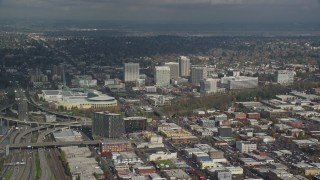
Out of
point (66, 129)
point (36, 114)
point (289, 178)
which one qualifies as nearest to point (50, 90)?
point (36, 114)

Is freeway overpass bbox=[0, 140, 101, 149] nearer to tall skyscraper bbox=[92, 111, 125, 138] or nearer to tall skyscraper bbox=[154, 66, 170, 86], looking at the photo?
tall skyscraper bbox=[92, 111, 125, 138]

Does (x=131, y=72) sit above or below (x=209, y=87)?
above

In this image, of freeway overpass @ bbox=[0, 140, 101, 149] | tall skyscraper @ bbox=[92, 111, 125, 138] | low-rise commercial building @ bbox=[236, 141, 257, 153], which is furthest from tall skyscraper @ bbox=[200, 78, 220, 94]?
freeway overpass @ bbox=[0, 140, 101, 149]

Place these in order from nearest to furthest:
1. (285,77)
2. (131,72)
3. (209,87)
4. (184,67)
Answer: (209,87)
(285,77)
(131,72)
(184,67)

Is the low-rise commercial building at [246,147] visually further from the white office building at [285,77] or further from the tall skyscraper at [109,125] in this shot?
the white office building at [285,77]

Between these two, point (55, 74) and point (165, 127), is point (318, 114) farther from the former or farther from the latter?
point (55, 74)

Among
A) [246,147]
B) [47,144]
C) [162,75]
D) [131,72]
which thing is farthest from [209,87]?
[47,144]

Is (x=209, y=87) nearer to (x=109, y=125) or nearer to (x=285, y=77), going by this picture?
(x=285, y=77)
